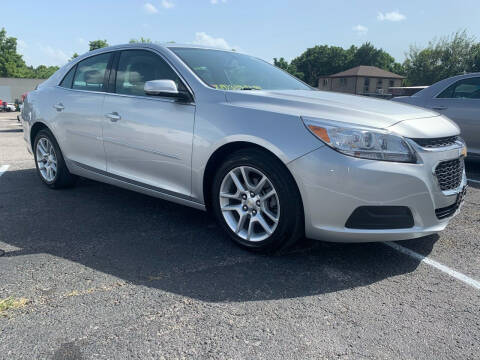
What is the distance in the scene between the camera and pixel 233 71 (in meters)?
→ 3.78

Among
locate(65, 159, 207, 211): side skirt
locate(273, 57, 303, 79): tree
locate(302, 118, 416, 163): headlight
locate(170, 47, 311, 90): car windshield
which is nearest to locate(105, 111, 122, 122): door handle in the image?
locate(65, 159, 207, 211): side skirt

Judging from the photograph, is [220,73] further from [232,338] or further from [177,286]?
[232,338]

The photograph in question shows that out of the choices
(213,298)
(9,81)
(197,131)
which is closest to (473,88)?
(197,131)

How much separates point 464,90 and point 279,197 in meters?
4.96

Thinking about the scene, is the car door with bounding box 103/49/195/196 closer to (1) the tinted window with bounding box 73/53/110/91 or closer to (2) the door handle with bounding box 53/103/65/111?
(1) the tinted window with bounding box 73/53/110/91

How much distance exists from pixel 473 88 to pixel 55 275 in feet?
20.7

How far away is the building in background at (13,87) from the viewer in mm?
53188

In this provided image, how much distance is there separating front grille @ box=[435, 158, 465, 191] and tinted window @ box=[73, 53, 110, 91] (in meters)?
3.21

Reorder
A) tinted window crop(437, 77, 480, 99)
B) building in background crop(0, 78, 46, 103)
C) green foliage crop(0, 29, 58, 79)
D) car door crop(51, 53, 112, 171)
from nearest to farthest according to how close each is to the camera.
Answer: car door crop(51, 53, 112, 171) → tinted window crop(437, 77, 480, 99) → building in background crop(0, 78, 46, 103) → green foliage crop(0, 29, 58, 79)

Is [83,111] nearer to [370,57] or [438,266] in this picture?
[438,266]

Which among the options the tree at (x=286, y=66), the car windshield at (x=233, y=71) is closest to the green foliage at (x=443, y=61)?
the tree at (x=286, y=66)

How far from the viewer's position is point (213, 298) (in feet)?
8.13

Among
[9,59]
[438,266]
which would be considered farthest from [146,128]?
[9,59]

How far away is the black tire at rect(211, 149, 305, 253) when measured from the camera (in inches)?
111
